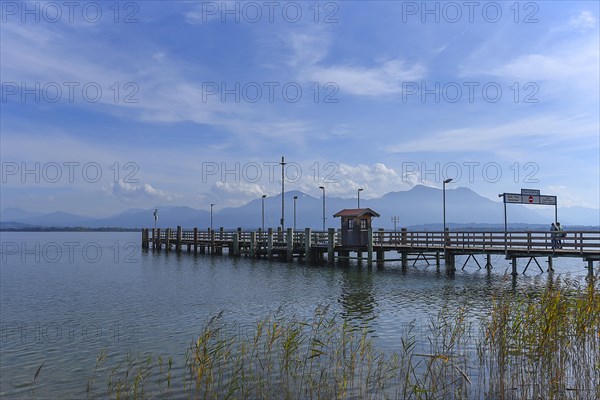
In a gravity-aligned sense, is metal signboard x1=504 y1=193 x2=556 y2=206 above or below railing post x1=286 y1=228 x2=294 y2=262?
above

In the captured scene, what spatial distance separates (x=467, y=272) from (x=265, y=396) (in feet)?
89.4

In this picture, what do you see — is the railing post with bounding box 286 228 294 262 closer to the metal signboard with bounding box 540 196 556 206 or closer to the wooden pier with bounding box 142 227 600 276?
the wooden pier with bounding box 142 227 600 276

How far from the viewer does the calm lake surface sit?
1199 cm

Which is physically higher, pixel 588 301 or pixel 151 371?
pixel 588 301

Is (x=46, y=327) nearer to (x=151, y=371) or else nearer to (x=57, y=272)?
(x=151, y=371)

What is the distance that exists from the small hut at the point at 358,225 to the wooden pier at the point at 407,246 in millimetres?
554

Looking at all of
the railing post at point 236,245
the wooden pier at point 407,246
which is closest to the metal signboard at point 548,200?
the wooden pier at point 407,246

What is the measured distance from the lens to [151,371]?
34.6 feet

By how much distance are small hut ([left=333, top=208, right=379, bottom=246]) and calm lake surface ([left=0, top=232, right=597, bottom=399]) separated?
2403 mm

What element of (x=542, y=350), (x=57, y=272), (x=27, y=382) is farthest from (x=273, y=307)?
(x=57, y=272)

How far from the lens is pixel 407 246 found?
114 feet

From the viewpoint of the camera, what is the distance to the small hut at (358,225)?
3750 cm

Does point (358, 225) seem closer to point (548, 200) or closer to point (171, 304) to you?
point (548, 200)

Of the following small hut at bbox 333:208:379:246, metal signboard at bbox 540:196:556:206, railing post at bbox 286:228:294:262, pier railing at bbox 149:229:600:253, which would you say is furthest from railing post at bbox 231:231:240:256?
metal signboard at bbox 540:196:556:206
